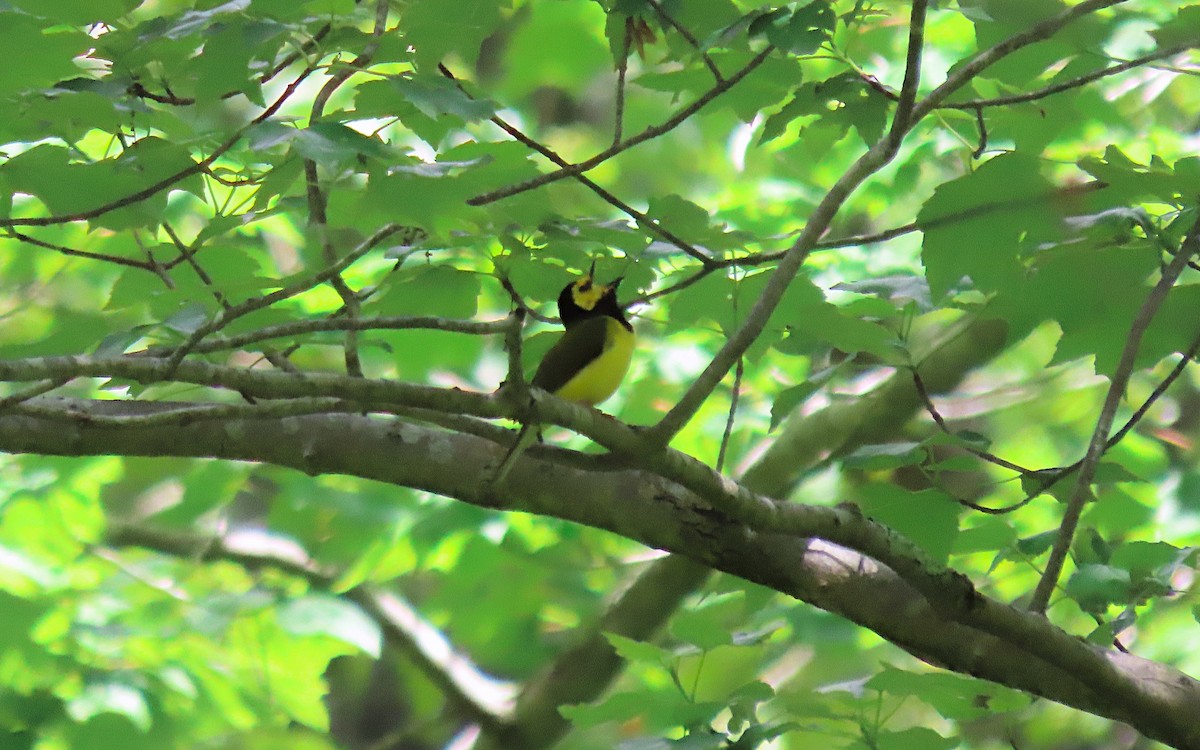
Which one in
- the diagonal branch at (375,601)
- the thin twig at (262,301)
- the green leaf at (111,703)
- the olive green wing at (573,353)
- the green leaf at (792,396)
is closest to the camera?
the thin twig at (262,301)

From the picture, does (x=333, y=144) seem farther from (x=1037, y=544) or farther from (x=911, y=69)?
(x=1037, y=544)

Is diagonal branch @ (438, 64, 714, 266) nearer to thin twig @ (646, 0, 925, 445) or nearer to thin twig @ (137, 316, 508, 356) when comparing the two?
thin twig @ (646, 0, 925, 445)

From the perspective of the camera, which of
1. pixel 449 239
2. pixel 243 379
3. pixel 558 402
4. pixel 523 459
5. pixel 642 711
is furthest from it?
pixel 523 459

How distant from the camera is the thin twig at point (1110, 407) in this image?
262 cm

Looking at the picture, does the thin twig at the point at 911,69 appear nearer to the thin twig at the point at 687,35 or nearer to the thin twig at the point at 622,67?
the thin twig at the point at 687,35

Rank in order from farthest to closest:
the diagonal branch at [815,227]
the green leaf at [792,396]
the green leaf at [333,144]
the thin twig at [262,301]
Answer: the green leaf at [792,396] < the diagonal branch at [815,227] < the thin twig at [262,301] < the green leaf at [333,144]

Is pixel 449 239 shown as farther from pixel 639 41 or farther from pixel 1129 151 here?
pixel 1129 151

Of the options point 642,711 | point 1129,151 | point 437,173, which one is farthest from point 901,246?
point 437,173

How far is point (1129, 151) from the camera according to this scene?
212 inches

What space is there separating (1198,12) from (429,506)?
3.65m

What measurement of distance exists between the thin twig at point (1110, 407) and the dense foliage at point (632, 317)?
12mm

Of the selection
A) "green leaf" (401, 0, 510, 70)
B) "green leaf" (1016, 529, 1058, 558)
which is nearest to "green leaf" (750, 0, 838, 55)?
"green leaf" (401, 0, 510, 70)

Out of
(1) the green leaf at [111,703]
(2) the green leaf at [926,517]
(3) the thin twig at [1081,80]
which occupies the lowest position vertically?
(1) the green leaf at [111,703]

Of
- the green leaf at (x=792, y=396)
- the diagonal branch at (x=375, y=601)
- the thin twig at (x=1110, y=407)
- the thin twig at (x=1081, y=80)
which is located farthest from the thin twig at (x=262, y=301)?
the diagonal branch at (x=375, y=601)
